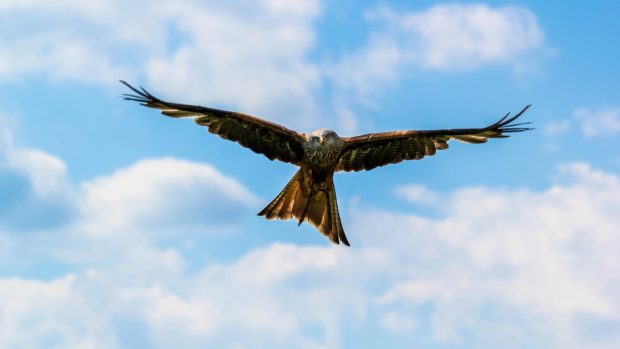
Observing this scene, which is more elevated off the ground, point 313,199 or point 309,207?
point 313,199

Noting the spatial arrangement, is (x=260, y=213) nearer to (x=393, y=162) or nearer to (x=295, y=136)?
Result: (x=295, y=136)

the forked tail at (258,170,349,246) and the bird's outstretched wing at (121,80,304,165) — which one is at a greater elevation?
the bird's outstretched wing at (121,80,304,165)

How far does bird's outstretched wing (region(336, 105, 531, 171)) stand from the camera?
1897cm

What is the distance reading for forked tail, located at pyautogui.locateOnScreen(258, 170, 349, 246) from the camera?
61.0 ft

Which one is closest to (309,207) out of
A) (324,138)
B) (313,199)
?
(313,199)

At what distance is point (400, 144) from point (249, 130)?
9.62 ft

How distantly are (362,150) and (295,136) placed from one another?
1.47 m

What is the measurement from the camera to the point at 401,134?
19078 mm

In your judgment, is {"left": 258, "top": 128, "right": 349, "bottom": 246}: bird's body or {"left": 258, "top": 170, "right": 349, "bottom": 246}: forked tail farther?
{"left": 258, "top": 170, "right": 349, "bottom": 246}: forked tail

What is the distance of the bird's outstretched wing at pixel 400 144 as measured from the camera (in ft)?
62.2

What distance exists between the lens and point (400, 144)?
19484mm

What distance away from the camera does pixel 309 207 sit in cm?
1864

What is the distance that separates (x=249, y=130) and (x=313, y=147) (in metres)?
1.28

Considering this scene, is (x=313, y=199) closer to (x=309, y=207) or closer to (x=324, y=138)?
(x=309, y=207)
